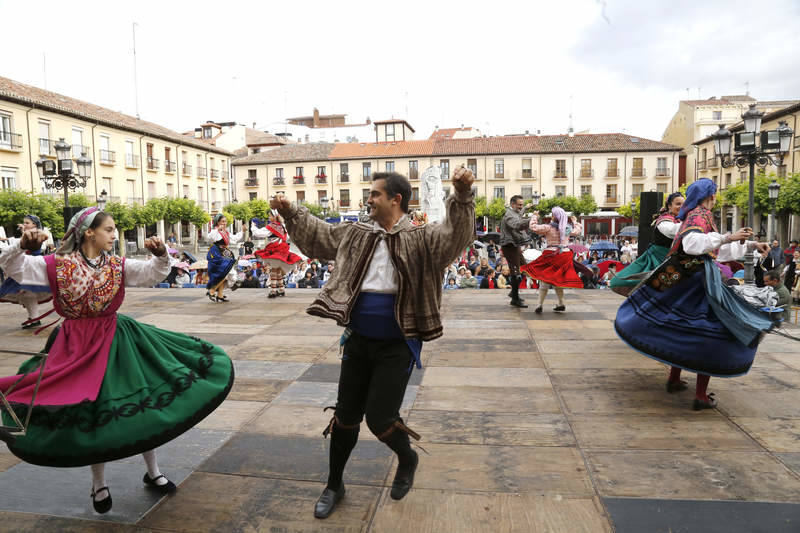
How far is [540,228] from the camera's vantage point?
27.8ft

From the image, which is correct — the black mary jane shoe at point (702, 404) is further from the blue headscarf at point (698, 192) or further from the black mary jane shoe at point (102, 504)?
the black mary jane shoe at point (102, 504)

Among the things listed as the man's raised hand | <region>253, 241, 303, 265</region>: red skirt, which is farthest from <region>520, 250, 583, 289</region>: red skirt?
the man's raised hand

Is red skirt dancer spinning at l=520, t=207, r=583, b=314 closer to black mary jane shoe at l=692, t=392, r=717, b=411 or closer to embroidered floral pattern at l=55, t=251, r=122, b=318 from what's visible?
black mary jane shoe at l=692, t=392, r=717, b=411

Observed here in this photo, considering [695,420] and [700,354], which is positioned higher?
[700,354]

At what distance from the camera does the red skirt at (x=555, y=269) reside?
8344mm

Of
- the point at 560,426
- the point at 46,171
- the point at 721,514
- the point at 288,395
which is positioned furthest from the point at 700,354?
the point at 46,171

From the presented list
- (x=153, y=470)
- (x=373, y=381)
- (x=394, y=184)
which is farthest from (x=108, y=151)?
(x=373, y=381)

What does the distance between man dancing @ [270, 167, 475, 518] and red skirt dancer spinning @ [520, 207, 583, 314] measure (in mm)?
5829

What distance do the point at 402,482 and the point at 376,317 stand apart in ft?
2.92

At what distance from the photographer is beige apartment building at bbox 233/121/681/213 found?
156 feet

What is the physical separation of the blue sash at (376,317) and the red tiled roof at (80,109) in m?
31.2

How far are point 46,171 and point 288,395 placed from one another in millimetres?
11284

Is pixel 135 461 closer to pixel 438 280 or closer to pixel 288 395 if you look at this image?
pixel 288 395

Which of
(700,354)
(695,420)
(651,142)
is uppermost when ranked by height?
(651,142)
